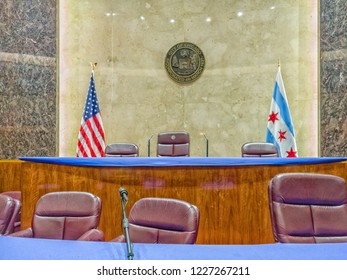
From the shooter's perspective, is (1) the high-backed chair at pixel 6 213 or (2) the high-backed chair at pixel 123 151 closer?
(1) the high-backed chair at pixel 6 213

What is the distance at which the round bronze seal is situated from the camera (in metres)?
6.81

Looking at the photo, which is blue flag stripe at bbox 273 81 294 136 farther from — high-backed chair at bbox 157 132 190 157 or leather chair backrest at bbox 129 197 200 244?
leather chair backrest at bbox 129 197 200 244

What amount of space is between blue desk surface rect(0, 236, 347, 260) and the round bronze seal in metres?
5.30

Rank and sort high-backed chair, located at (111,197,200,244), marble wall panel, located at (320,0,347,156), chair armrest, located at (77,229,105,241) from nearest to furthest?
1. high-backed chair, located at (111,197,200,244)
2. chair armrest, located at (77,229,105,241)
3. marble wall panel, located at (320,0,347,156)

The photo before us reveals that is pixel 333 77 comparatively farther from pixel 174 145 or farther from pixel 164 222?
pixel 164 222

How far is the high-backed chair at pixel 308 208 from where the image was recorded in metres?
2.36

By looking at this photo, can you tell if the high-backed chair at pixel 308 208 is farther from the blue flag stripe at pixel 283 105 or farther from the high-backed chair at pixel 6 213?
the blue flag stripe at pixel 283 105

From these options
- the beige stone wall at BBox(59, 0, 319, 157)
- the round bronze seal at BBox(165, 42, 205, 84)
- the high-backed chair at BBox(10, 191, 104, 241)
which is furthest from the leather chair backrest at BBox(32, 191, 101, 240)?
the round bronze seal at BBox(165, 42, 205, 84)

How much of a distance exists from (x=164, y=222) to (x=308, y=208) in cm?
99

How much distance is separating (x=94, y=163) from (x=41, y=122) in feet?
10.9

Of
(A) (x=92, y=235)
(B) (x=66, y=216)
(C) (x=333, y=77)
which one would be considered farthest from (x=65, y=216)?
(C) (x=333, y=77)

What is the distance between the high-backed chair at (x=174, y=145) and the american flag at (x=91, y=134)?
1.14 meters

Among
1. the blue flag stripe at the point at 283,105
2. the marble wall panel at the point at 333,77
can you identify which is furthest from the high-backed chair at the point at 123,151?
the marble wall panel at the point at 333,77
